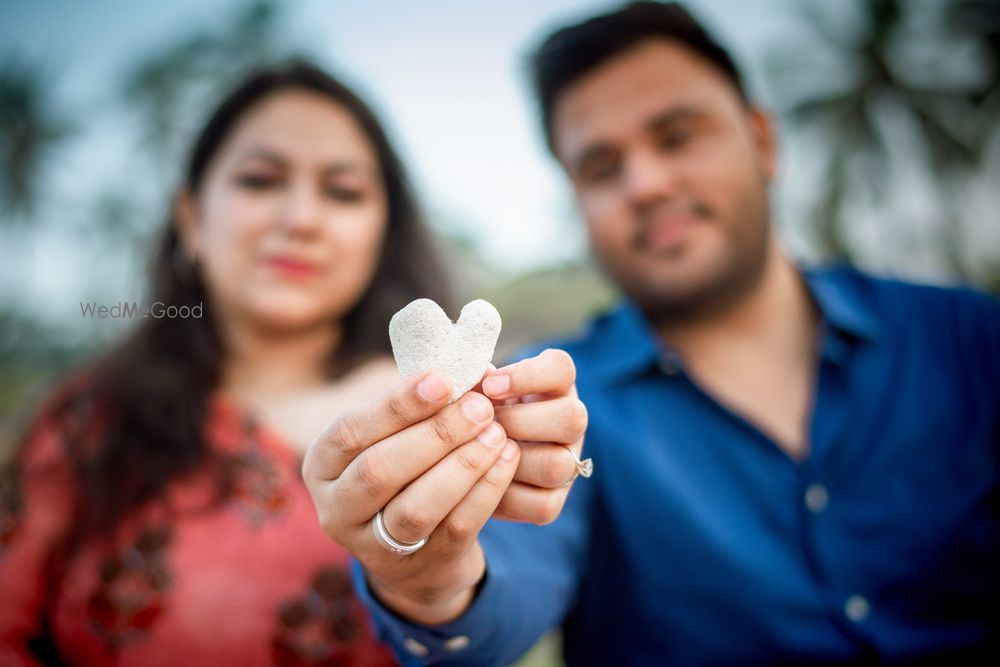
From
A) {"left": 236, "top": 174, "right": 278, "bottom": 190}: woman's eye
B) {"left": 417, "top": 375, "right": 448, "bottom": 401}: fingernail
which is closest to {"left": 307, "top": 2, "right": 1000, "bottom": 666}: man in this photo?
{"left": 417, "top": 375, "right": 448, "bottom": 401}: fingernail

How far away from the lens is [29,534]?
Result: 6.00ft

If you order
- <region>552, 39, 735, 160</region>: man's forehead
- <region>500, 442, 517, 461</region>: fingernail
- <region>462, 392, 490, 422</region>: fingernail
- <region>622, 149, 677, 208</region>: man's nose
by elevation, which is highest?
<region>552, 39, 735, 160</region>: man's forehead

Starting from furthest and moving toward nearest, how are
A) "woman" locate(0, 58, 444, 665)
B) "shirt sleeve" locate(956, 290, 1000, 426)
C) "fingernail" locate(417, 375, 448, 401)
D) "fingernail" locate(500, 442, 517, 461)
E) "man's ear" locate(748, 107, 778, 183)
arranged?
1. "man's ear" locate(748, 107, 778, 183)
2. "shirt sleeve" locate(956, 290, 1000, 426)
3. "woman" locate(0, 58, 444, 665)
4. "fingernail" locate(500, 442, 517, 461)
5. "fingernail" locate(417, 375, 448, 401)

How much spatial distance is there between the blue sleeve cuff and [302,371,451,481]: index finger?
1.35 ft

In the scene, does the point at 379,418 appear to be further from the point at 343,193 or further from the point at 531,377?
the point at 343,193

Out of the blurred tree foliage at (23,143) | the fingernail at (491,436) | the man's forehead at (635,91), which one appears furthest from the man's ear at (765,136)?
the blurred tree foliage at (23,143)

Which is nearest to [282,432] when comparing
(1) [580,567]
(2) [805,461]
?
(1) [580,567]

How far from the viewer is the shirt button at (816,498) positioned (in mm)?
1772

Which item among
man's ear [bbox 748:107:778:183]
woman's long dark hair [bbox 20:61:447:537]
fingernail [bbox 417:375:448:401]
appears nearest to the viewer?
fingernail [bbox 417:375:448:401]

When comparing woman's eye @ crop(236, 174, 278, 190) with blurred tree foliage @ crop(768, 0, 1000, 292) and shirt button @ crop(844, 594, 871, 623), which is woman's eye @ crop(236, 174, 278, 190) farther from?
blurred tree foliage @ crop(768, 0, 1000, 292)

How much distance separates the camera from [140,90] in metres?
17.9

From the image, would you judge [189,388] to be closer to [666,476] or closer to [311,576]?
[311,576]

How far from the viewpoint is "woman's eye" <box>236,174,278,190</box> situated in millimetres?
2057

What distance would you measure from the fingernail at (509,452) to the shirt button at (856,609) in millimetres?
1389
